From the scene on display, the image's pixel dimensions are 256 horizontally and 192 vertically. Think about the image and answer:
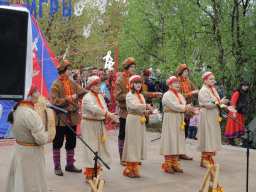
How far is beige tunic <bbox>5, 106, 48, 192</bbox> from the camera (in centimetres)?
476

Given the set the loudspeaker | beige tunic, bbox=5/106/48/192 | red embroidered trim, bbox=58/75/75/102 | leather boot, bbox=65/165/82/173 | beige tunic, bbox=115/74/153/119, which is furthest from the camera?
beige tunic, bbox=115/74/153/119

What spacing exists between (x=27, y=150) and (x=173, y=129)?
324 cm

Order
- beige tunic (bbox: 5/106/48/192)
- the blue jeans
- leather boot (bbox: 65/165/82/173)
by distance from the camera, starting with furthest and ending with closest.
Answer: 1. the blue jeans
2. leather boot (bbox: 65/165/82/173)
3. beige tunic (bbox: 5/106/48/192)

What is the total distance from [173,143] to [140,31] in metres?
10.8

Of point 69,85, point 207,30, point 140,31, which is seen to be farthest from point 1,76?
point 140,31

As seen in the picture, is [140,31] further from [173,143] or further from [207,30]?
[173,143]

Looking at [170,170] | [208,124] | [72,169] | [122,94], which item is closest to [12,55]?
[72,169]

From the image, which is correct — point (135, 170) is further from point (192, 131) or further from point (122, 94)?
point (192, 131)

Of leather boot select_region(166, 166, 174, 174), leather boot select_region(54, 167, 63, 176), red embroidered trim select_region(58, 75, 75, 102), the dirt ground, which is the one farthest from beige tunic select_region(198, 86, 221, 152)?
leather boot select_region(54, 167, 63, 176)

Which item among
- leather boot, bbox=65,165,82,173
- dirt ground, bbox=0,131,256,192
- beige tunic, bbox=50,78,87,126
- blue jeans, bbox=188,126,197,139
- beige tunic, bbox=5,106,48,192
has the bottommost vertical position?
dirt ground, bbox=0,131,256,192

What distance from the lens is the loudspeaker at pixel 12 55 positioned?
127 inches

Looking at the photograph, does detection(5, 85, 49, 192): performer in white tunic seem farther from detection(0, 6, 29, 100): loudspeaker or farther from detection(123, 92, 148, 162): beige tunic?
detection(123, 92, 148, 162): beige tunic

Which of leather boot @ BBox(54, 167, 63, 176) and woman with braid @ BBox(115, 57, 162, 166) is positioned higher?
woman with braid @ BBox(115, 57, 162, 166)

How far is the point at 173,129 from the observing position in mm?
7371
